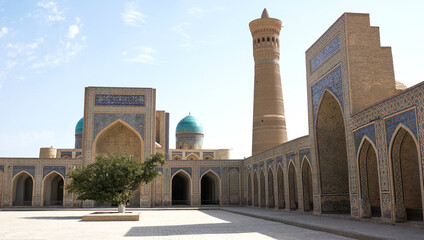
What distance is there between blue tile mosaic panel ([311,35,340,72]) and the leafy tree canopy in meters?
6.23

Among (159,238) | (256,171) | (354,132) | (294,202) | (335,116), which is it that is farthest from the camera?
(256,171)

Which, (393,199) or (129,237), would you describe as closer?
(129,237)

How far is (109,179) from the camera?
555 inches

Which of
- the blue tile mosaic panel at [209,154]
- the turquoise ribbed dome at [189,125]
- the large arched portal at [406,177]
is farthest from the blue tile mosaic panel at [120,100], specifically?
the large arched portal at [406,177]

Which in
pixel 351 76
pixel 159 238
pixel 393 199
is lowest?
pixel 159 238

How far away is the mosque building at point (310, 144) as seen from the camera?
9.28 meters

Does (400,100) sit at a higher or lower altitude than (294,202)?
higher

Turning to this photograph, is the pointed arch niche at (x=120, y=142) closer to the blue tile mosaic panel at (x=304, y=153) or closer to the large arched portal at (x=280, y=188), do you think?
the large arched portal at (x=280, y=188)

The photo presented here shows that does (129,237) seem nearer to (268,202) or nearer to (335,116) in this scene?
(335,116)

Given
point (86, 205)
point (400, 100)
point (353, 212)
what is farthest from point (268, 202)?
point (400, 100)

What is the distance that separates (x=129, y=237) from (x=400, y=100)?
18.9ft

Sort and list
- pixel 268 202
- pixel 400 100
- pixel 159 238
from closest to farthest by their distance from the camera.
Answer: pixel 159 238, pixel 400 100, pixel 268 202

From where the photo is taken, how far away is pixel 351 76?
10969 mm

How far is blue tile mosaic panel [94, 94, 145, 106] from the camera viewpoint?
2121cm
